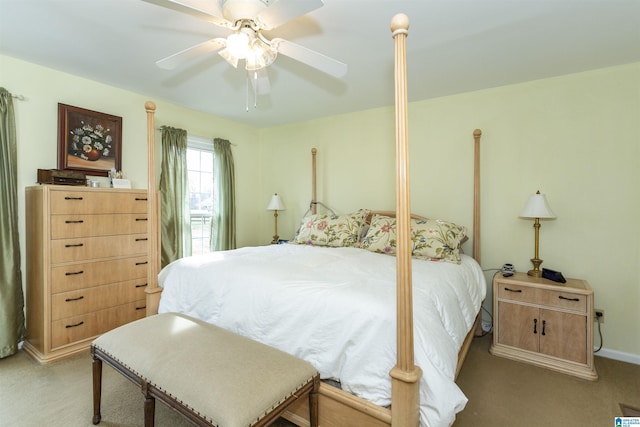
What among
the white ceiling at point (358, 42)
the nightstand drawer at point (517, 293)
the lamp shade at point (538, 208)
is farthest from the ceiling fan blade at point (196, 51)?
the nightstand drawer at point (517, 293)

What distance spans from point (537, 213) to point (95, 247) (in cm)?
362

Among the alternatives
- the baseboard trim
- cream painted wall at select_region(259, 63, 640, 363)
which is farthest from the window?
the baseboard trim

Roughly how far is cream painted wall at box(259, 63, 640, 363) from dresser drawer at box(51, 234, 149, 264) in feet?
7.67

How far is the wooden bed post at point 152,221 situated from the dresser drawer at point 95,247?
0.28 m

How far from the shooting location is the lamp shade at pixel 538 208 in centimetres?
244

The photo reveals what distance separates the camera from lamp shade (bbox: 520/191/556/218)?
244 cm

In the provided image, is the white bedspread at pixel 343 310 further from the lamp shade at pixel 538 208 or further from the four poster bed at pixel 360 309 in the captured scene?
the lamp shade at pixel 538 208

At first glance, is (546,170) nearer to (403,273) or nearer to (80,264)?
(403,273)

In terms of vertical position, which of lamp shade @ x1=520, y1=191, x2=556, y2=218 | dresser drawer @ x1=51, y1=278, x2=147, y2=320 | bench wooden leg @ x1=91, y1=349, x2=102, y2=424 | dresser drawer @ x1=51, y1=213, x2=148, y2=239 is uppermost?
lamp shade @ x1=520, y1=191, x2=556, y2=218

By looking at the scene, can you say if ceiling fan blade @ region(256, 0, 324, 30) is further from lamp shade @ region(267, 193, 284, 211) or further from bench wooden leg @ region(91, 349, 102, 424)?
lamp shade @ region(267, 193, 284, 211)

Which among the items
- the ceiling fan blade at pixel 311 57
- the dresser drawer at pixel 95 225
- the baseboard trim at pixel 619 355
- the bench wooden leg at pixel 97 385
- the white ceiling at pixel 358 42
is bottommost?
the baseboard trim at pixel 619 355

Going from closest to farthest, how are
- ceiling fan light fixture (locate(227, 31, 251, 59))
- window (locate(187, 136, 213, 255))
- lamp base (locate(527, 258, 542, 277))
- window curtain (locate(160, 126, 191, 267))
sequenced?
ceiling fan light fixture (locate(227, 31, 251, 59)) < lamp base (locate(527, 258, 542, 277)) < window curtain (locate(160, 126, 191, 267)) < window (locate(187, 136, 213, 255))

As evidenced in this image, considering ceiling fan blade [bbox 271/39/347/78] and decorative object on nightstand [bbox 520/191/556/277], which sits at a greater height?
ceiling fan blade [bbox 271/39/347/78]

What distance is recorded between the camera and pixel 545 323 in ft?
7.59
